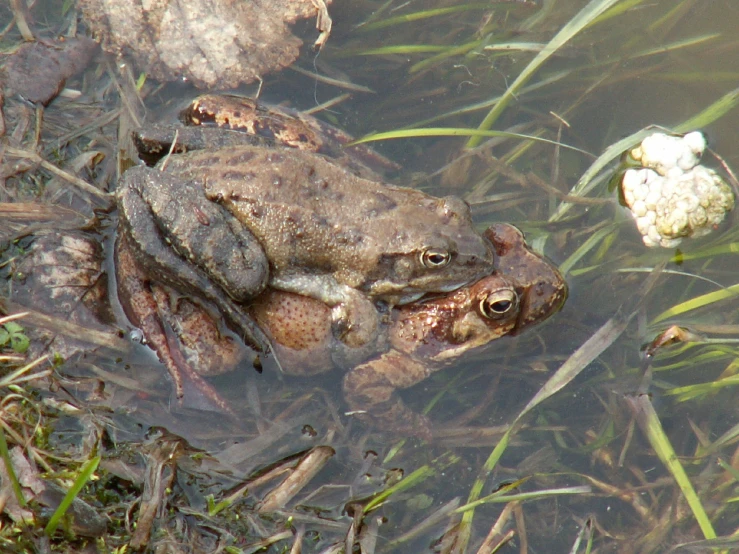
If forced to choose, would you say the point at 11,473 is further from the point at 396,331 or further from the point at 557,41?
the point at 557,41

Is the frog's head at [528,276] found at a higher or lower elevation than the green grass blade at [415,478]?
higher

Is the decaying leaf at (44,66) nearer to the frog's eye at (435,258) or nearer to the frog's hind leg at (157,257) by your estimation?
the frog's hind leg at (157,257)

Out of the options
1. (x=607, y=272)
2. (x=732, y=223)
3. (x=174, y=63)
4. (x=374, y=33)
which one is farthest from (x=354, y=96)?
(x=732, y=223)

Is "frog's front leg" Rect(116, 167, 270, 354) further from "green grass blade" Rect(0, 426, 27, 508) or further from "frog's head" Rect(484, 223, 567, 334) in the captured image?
"frog's head" Rect(484, 223, 567, 334)

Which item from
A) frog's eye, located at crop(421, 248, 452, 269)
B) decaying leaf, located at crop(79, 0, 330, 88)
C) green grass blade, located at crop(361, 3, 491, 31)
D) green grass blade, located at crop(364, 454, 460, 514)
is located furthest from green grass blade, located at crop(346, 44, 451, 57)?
green grass blade, located at crop(364, 454, 460, 514)

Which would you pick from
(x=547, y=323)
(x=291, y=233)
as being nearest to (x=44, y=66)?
(x=291, y=233)

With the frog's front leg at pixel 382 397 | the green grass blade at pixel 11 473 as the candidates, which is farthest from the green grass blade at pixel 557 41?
the green grass blade at pixel 11 473

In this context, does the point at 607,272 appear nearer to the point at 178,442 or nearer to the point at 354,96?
the point at 354,96
